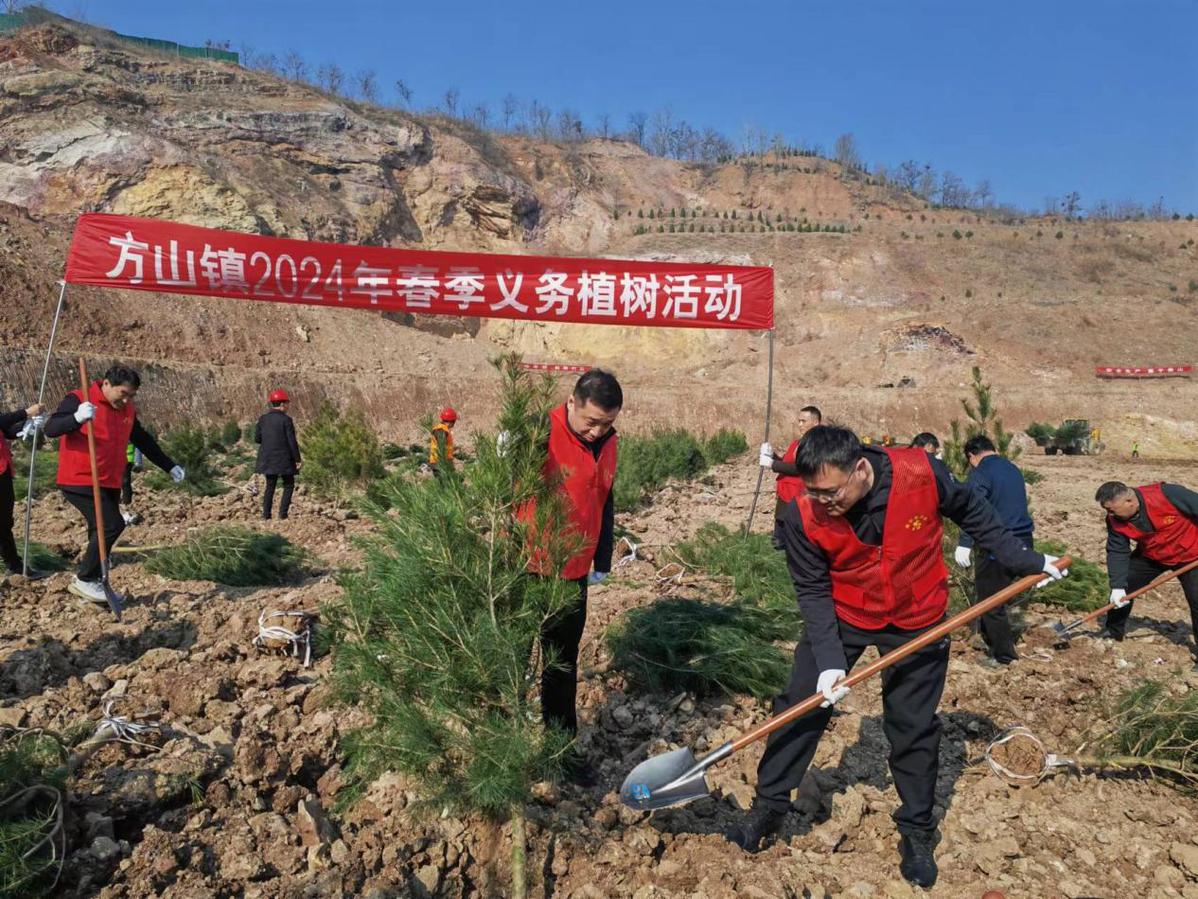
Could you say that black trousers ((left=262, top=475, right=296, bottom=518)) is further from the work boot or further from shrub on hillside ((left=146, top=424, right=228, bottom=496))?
the work boot

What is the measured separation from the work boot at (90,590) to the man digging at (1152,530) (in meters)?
6.12

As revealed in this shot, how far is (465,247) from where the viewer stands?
109 ft

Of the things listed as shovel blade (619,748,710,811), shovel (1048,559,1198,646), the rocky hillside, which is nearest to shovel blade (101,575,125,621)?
shovel blade (619,748,710,811)

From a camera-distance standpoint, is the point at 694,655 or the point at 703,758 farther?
the point at 694,655

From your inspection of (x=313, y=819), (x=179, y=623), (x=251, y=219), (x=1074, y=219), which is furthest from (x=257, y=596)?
(x=1074, y=219)

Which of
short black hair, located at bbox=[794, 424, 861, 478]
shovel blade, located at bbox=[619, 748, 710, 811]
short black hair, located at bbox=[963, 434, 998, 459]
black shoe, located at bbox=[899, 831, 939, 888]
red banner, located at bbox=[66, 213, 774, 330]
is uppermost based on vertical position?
red banner, located at bbox=[66, 213, 774, 330]

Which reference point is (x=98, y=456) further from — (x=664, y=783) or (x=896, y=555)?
(x=896, y=555)

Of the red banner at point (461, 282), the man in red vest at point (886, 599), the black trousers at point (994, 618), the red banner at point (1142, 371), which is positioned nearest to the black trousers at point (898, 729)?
the man in red vest at point (886, 599)

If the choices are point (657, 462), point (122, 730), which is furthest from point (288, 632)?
point (657, 462)

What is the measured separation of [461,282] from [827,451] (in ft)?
17.9

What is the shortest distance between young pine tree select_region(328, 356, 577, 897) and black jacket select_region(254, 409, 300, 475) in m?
5.64

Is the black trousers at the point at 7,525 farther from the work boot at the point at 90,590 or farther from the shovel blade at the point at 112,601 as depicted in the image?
the shovel blade at the point at 112,601

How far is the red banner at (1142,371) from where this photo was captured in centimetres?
2416

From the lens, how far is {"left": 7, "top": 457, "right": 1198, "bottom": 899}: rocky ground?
2594 mm
